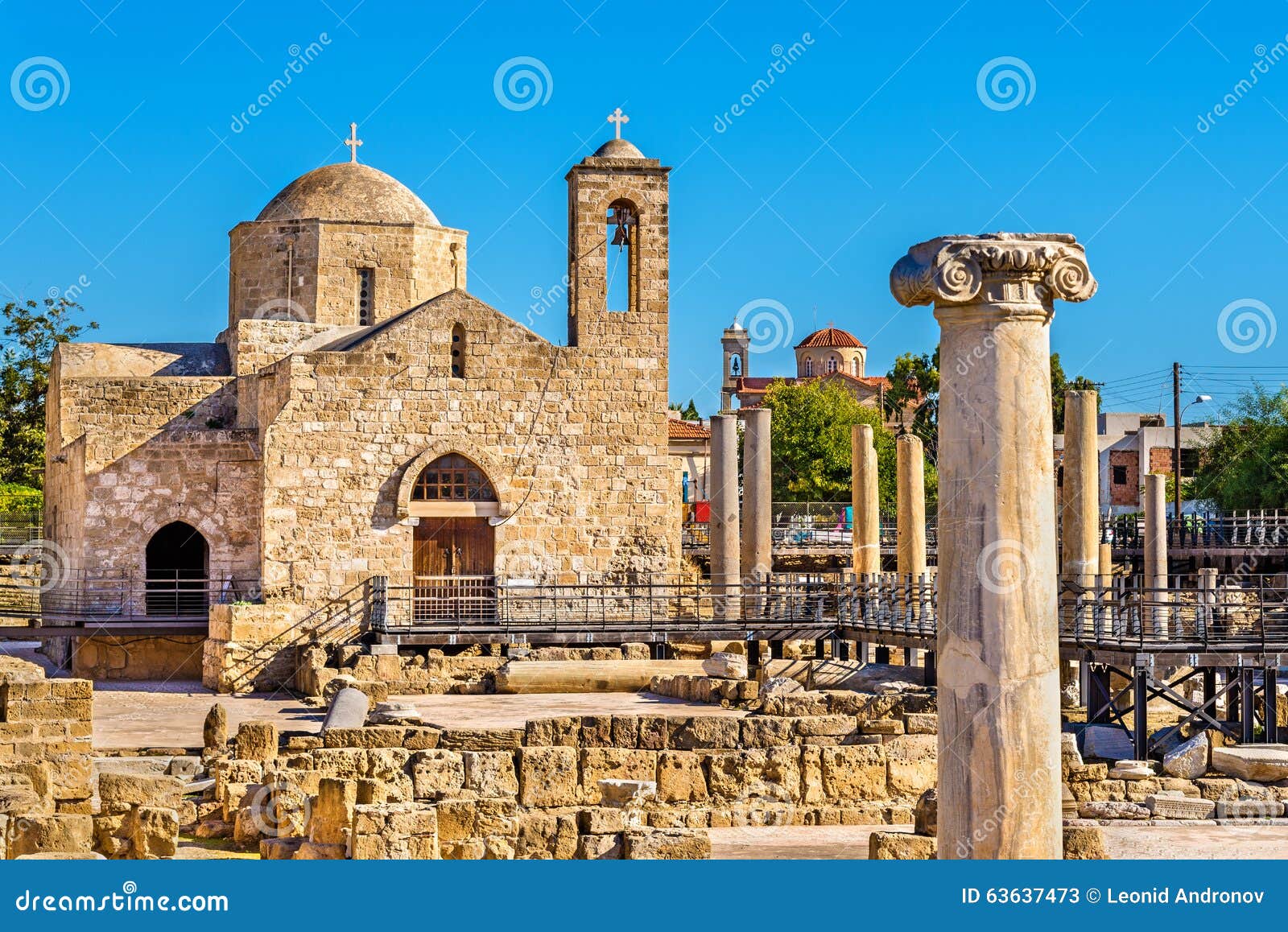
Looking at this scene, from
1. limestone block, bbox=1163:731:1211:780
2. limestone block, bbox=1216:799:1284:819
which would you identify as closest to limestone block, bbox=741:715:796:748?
limestone block, bbox=1163:731:1211:780

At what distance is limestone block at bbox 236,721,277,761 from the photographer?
1642 centimetres

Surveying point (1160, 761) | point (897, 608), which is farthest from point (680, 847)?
point (897, 608)

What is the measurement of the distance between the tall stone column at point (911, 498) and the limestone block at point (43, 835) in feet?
53.9

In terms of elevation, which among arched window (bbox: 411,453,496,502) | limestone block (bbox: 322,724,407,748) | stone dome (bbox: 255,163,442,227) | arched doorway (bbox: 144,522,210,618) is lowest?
limestone block (bbox: 322,724,407,748)

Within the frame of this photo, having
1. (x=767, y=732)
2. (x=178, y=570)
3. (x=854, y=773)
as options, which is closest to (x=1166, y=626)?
(x=767, y=732)

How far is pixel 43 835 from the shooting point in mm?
11484

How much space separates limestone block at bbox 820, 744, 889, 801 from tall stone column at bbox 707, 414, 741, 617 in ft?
45.1

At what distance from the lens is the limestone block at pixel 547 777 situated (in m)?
13.5

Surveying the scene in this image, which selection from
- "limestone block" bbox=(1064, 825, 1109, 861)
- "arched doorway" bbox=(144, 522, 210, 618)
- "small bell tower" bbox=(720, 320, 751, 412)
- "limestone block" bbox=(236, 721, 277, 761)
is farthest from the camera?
"small bell tower" bbox=(720, 320, 751, 412)

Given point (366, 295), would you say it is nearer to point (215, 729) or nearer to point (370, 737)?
point (215, 729)

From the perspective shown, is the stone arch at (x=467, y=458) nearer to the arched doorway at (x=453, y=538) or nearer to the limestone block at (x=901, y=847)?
the arched doorway at (x=453, y=538)

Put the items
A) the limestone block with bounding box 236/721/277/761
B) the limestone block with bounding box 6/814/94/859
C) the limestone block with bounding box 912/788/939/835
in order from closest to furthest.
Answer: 1. the limestone block with bounding box 6/814/94/859
2. the limestone block with bounding box 912/788/939/835
3. the limestone block with bounding box 236/721/277/761

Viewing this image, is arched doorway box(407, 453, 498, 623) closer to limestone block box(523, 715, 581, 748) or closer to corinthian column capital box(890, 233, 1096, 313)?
limestone block box(523, 715, 581, 748)

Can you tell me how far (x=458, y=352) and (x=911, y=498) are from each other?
289 inches
